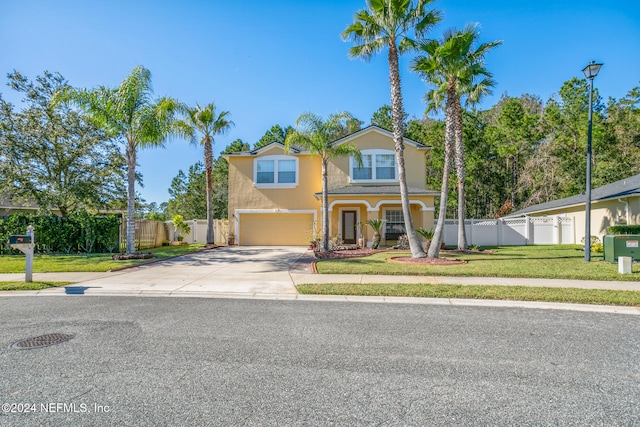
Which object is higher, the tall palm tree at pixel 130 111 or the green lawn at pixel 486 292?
the tall palm tree at pixel 130 111

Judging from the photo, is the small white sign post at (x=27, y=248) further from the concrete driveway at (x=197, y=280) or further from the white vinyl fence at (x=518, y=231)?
the white vinyl fence at (x=518, y=231)

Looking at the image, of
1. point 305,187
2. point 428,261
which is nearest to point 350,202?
point 305,187

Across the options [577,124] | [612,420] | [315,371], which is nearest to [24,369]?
[315,371]

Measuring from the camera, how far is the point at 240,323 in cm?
608

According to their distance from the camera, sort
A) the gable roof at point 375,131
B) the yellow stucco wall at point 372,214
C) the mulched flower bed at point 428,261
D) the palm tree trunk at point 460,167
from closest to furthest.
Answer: the mulched flower bed at point 428,261, the palm tree trunk at point 460,167, the yellow stucco wall at point 372,214, the gable roof at point 375,131

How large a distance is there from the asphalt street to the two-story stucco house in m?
15.1

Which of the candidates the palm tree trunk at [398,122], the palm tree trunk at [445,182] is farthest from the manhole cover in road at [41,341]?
the palm tree trunk at [445,182]

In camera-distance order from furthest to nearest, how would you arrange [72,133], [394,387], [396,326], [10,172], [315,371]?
[72,133], [10,172], [396,326], [315,371], [394,387]

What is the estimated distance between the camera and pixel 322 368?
13.8 ft

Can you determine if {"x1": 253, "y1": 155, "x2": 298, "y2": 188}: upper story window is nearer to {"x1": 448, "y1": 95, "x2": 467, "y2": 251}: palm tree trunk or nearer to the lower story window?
the lower story window

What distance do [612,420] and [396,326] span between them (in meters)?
3.10

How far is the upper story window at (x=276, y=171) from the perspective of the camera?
23406 mm

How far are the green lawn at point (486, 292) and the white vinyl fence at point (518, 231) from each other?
13.9 metres

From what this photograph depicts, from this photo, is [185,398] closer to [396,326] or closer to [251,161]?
[396,326]
